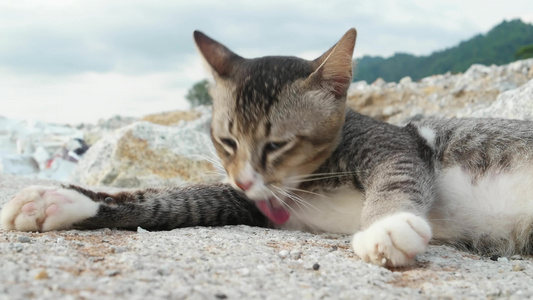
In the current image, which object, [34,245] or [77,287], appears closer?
[77,287]

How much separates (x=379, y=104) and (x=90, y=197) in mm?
7866

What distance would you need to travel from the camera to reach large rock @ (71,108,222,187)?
5.82 metres

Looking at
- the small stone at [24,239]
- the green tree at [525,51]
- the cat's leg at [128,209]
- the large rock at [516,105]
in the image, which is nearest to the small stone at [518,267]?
the cat's leg at [128,209]

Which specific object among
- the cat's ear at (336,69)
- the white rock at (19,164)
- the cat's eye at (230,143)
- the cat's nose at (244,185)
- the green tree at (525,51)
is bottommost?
the white rock at (19,164)

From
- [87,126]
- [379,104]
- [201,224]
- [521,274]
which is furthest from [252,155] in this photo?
[87,126]

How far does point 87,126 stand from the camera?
1574 centimetres

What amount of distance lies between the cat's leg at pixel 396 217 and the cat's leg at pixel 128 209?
2.74 feet

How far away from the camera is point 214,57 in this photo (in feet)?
9.78

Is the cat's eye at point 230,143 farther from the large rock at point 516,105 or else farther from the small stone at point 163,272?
the large rock at point 516,105

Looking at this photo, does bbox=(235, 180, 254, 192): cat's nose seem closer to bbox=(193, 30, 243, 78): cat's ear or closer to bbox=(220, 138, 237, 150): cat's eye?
bbox=(220, 138, 237, 150): cat's eye

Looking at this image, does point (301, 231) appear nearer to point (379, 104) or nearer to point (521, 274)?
point (521, 274)

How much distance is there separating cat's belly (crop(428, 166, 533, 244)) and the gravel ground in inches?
8.1

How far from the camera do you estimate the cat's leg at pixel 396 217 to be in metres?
1.84

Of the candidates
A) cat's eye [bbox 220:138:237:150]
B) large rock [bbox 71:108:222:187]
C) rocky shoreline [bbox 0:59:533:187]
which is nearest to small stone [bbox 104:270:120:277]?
cat's eye [bbox 220:138:237:150]
